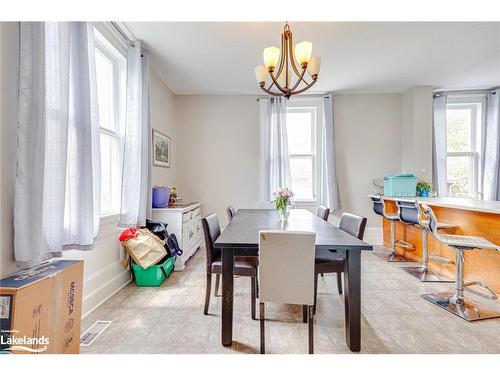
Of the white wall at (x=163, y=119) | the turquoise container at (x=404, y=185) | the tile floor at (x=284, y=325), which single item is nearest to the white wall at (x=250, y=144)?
the white wall at (x=163, y=119)

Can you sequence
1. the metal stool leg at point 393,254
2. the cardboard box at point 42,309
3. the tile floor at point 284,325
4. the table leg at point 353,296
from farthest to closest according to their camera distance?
1. the metal stool leg at point 393,254
2. the tile floor at point 284,325
3. the table leg at point 353,296
4. the cardboard box at point 42,309

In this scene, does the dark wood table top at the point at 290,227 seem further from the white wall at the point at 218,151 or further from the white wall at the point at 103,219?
the white wall at the point at 218,151

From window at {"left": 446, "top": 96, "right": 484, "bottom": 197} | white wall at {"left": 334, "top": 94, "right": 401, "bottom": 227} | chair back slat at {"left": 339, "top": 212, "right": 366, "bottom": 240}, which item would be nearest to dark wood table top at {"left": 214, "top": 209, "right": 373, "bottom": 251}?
chair back slat at {"left": 339, "top": 212, "right": 366, "bottom": 240}

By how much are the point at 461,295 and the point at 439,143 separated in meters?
Answer: 3.25

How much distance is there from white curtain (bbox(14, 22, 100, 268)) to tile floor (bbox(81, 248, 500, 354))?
0.76 m

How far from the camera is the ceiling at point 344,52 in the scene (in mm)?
2691

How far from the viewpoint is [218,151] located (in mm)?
4750

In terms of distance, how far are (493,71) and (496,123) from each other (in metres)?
1.08

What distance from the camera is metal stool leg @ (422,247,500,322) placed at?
2102 mm

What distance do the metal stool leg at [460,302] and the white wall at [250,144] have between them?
2392 millimetres

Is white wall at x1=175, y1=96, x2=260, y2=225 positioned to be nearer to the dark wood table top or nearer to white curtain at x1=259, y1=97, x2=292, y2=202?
white curtain at x1=259, y1=97, x2=292, y2=202

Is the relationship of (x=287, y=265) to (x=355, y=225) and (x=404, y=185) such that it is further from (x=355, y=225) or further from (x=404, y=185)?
(x=404, y=185)

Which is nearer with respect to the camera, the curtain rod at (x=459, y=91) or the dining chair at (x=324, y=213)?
the dining chair at (x=324, y=213)

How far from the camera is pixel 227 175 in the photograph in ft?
15.6
